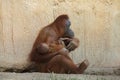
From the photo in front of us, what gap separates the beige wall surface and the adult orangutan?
288mm

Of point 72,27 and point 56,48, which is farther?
point 72,27

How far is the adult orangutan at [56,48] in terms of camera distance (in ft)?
27.5

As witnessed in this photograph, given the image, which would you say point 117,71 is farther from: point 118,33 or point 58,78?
point 58,78

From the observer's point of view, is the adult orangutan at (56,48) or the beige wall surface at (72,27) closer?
the adult orangutan at (56,48)

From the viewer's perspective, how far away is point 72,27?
29.5ft

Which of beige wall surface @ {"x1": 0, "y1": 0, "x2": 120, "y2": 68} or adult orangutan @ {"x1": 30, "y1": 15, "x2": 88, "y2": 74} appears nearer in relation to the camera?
adult orangutan @ {"x1": 30, "y1": 15, "x2": 88, "y2": 74}

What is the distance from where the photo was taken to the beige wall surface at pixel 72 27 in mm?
8773

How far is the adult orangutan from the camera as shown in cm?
838

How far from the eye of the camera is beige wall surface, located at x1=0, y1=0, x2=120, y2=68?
28.8 feet

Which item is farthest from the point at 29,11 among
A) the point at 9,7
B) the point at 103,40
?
the point at 103,40

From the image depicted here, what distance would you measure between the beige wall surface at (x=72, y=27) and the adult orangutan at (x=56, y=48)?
0.95ft

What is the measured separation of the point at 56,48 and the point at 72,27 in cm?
67

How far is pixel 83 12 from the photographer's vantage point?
895 cm

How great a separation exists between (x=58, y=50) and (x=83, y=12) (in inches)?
33.3
